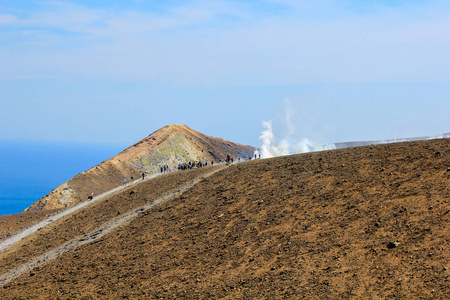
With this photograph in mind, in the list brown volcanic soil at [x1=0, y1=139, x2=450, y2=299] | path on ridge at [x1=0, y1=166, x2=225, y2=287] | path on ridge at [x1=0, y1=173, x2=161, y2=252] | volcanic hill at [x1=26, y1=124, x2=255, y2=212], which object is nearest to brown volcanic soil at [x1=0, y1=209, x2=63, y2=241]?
path on ridge at [x1=0, y1=173, x2=161, y2=252]

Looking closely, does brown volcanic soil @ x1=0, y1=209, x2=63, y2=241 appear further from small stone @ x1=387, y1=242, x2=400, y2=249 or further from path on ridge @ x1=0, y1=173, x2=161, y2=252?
small stone @ x1=387, y1=242, x2=400, y2=249

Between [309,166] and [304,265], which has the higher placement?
[309,166]

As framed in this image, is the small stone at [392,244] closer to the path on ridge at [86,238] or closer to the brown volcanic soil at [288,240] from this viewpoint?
the brown volcanic soil at [288,240]

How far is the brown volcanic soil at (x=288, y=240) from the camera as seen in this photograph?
18.7 meters

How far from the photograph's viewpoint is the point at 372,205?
23625 millimetres

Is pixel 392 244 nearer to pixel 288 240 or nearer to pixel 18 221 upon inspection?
pixel 288 240

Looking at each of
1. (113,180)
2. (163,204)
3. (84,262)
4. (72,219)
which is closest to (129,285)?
(84,262)

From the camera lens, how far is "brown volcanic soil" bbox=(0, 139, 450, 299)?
18719 millimetres

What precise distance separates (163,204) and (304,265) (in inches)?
728

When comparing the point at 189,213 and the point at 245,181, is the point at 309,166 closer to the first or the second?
the point at 245,181

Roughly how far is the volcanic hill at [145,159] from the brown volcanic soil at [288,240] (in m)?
22.3

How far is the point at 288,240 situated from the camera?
2311 centimetres

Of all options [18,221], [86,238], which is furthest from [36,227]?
[86,238]

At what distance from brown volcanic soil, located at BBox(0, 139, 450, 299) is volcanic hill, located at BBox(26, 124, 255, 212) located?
22293 millimetres
